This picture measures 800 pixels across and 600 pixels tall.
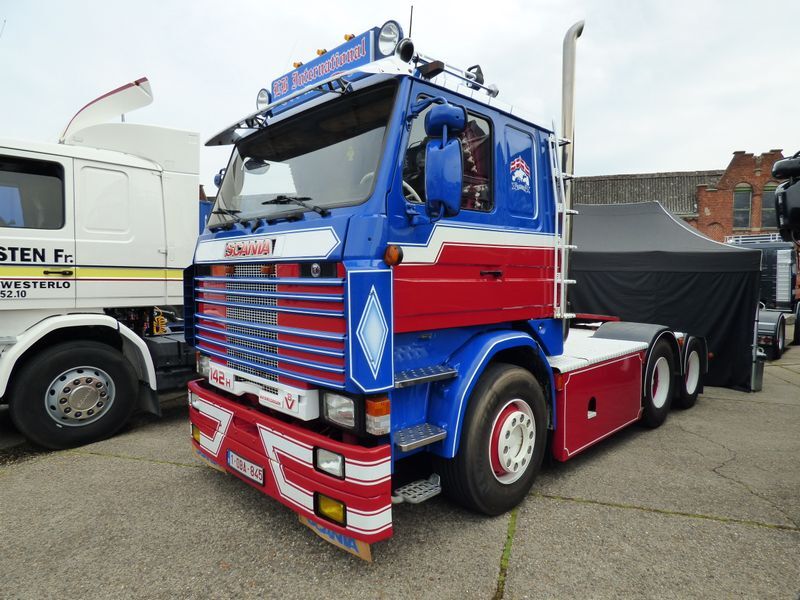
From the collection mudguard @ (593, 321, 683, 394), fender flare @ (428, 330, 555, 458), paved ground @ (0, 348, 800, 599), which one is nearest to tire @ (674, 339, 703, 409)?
mudguard @ (593, 321, 683, 394)

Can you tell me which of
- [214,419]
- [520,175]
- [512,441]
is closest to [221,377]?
[214,419]

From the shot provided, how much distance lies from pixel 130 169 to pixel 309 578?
13.9 ft

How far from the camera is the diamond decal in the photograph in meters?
2.35

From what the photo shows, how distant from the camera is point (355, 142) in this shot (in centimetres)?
278

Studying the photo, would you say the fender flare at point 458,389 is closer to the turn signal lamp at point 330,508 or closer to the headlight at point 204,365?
the turn signal lamp at point 330,508

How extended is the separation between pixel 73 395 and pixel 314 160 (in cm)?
334

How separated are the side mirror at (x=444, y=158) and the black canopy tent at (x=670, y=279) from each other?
6.96 m

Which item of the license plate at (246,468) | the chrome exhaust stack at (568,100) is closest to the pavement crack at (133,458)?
the license plate at (246,468)

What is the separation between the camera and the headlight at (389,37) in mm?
2775

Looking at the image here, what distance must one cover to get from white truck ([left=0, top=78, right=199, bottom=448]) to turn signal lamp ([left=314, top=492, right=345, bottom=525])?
10.1ft

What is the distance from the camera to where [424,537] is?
295cm

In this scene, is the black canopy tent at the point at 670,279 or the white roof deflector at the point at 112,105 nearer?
the white roof deflector at the point at 112,105

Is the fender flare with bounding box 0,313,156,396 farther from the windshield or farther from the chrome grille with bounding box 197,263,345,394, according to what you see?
the windshield

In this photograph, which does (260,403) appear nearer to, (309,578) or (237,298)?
(237,298)
